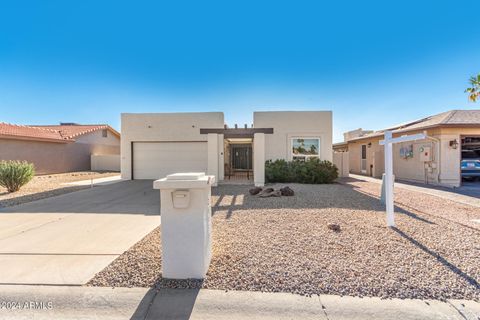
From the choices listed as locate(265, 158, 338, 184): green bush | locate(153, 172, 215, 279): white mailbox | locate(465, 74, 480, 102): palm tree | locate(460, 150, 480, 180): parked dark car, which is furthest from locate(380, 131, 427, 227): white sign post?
locate(460, 150, 480, 180): parked dark car

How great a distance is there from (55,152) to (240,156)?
15771 mm

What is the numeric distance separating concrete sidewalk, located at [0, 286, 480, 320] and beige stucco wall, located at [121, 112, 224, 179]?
1268cm

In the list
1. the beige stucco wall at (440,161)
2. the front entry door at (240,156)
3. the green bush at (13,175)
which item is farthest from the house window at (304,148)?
the green bush at (13,175)

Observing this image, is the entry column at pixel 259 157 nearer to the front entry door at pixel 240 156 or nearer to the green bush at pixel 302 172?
the green bush at pixel 302 172

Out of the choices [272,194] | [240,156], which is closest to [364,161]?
[240,156]

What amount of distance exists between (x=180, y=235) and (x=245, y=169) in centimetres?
1722

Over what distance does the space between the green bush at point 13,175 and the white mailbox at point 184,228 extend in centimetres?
1147

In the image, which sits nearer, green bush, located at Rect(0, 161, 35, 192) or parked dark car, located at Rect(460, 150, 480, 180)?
green bush, located at Rect(0, 161, 35, 192)

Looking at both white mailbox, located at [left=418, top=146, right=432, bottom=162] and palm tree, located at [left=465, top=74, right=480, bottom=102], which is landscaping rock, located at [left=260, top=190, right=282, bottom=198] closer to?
palm tree, located at [left=465, top=74, right=480, bottom=102]

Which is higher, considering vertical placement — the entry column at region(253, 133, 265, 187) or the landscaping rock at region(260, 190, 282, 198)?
the entry column at region(253, 133, 265, 187)

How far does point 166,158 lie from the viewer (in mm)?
15367

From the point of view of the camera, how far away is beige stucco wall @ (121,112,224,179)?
49.1ft

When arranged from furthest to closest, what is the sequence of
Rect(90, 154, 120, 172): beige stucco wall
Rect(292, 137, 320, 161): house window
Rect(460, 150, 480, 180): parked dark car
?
Rect(90, 154, 120, 172): beige stucco wall < Rect(292, 137, 320, 161): house window < Rect(460, 150, 480, 180): parked dark car

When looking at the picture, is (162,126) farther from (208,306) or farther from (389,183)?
(208,306)
